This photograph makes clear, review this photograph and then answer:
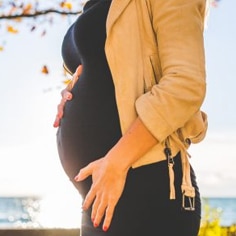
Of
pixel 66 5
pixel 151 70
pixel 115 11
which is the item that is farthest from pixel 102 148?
pixel 66 5

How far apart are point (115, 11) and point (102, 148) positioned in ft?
1.26

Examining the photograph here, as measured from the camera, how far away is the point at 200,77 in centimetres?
170

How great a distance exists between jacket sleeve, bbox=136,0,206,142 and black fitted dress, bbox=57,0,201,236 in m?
0.11

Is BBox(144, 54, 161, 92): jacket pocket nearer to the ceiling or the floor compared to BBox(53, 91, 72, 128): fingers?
nearer to the ceiling

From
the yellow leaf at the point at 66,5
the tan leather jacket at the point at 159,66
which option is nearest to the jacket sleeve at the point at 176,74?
the tan leather jacket at the point at 159,66

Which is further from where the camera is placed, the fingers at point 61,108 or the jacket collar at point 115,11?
the fingers at point 61,108

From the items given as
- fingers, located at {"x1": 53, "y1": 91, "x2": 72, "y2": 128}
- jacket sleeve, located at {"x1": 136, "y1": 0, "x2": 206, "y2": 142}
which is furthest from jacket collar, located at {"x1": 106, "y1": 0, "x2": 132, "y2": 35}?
fingers, located at {"x1": 53, "y1": 91, "x2": 72, "y2": 128}

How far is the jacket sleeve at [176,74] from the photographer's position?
66.2 inches

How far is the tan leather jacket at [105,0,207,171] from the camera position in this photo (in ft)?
5.53

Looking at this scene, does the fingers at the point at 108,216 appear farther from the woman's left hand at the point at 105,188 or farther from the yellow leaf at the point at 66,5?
the yellow leaf at the point at 66,5

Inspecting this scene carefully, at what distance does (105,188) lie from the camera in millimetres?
1671

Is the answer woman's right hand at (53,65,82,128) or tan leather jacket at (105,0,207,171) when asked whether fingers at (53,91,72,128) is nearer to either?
woman's right hand at (53,65,82,128)

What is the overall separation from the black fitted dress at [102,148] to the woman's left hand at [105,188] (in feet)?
0.09

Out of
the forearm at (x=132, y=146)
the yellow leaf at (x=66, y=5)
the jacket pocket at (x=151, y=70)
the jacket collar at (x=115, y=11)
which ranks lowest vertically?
the yellow leaf at (x=66, y=5)
